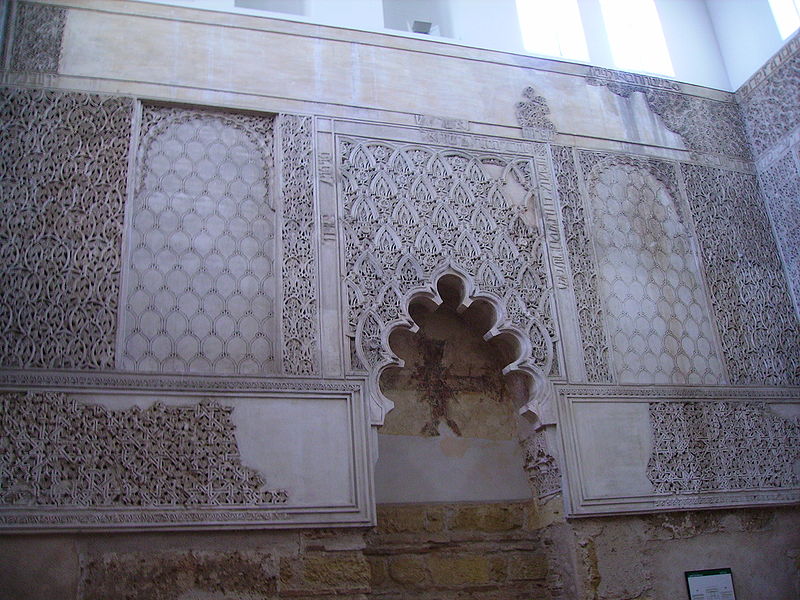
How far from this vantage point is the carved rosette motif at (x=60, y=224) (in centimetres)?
380

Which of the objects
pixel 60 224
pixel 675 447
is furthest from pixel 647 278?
pixel 60 224

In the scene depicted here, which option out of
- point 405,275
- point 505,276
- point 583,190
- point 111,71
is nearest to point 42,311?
point 111,71

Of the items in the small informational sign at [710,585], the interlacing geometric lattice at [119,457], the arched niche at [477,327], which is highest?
the arched niche at [477,327]

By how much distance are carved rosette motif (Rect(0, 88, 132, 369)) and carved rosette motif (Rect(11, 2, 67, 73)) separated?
18 cm

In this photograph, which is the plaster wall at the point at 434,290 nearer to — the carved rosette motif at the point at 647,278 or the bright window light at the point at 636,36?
the carved rosette motif at the point at 647,278

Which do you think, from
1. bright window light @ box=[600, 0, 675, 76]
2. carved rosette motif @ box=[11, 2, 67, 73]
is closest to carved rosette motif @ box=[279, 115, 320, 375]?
carved rosette motif @ box=[11, 2, 67, 73]

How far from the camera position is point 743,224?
5453 millimetres

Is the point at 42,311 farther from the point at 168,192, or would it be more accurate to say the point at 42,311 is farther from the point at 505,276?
the point at 505,276

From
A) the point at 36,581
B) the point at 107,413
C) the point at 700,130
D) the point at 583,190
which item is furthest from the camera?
the point at 700,130

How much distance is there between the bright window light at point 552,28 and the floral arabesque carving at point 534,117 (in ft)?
1.68

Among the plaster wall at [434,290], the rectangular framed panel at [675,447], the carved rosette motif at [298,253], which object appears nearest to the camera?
the plaster wall at [434,290]

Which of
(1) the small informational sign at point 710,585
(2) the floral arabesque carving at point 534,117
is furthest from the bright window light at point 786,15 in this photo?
(1) the small informational sign at point 710,585

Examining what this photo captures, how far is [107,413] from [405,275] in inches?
68.0

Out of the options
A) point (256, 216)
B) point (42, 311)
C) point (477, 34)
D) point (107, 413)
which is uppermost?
point (477, 34)
